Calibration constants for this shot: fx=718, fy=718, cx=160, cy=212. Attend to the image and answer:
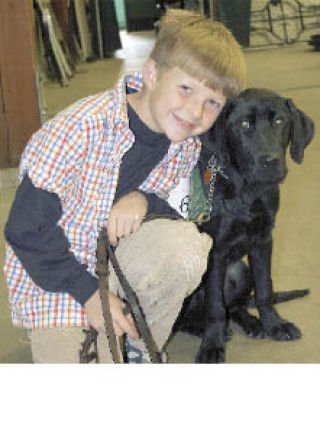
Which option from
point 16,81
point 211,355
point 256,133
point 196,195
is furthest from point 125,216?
point 16,81

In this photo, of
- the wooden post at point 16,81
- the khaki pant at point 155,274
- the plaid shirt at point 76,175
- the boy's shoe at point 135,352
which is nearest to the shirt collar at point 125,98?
the plaid shirt at point 76,175

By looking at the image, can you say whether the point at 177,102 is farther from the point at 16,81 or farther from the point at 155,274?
the point at 16,81

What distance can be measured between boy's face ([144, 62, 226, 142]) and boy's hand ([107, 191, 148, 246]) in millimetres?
178

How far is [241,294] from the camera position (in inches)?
84.1

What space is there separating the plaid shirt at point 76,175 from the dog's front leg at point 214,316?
16.0 inches

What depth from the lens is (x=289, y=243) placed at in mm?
2654

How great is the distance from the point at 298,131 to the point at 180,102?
446 mm

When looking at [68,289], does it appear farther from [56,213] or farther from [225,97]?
[225,97]

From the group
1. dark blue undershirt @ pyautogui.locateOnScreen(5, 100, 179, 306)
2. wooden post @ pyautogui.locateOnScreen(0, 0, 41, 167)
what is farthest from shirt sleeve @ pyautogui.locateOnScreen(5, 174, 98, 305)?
wooden post @ pyautogui.locateOnScreen(0, 0, 41, 167)

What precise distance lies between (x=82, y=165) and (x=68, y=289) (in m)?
0.28

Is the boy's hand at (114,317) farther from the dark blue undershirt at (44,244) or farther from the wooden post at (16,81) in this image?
the wooden post at (16,81)

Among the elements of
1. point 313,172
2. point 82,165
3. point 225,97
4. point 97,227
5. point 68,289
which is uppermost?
point 225,97

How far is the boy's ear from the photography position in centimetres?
165

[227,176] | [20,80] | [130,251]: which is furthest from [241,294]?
[20,80]
